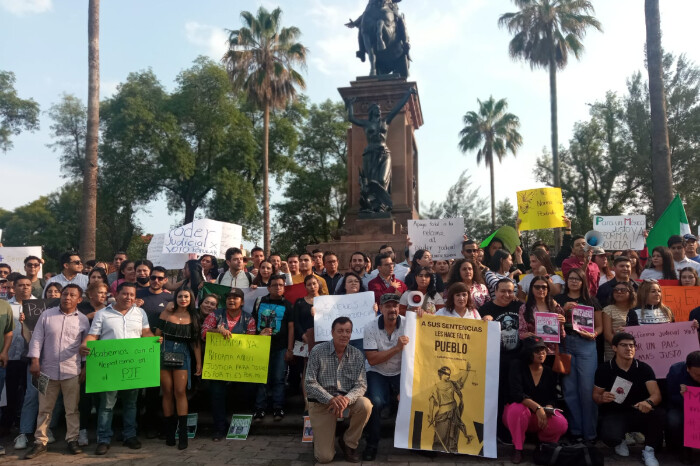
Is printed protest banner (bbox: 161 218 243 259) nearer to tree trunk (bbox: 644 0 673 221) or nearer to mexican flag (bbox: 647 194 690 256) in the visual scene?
mexican flag (bbox: 647 194 690 256)

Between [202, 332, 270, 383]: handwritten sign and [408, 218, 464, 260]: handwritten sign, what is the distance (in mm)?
3631

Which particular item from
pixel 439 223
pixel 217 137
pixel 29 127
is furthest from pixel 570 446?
pixel 29 127

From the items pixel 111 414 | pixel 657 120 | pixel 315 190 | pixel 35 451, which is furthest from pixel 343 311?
pixel 315 190

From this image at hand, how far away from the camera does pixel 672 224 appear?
948 cm

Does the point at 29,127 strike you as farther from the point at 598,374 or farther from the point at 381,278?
the point at 598,374

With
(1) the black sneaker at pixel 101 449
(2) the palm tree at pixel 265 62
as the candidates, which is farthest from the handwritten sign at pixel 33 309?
(2) the palm tree at pixel 265 62

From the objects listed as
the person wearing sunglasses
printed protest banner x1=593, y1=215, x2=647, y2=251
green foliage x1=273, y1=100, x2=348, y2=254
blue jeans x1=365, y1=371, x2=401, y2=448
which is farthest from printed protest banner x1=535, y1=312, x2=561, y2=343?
green foliage x1=273, y1=100, x2=348, y2=254

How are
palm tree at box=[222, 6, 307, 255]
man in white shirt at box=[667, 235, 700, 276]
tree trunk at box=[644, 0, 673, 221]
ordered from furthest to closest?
palm tree at box=[222, 6, 307, 255] < tree trunk at box=[644, 0, 673, 221] < man in white shirt at box=[667, 235, 700, 276]

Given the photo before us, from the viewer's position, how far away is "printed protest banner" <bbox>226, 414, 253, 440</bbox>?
6.60 meters

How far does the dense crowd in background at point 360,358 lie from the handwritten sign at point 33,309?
0.33 feet

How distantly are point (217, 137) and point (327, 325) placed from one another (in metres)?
29.9

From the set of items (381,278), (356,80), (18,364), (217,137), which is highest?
(217,137)

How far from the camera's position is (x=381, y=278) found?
744 centimetres

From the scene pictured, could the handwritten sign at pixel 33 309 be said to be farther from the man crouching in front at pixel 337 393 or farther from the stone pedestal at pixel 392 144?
the stone pedestal at pixel 392 144
